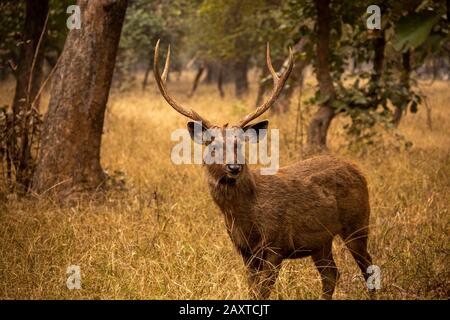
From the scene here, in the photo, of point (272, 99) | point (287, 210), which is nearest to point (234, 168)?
point (287, 210)

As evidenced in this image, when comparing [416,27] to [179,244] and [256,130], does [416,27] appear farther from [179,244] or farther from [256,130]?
[179,244]

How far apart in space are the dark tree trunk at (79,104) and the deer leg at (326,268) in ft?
9.50

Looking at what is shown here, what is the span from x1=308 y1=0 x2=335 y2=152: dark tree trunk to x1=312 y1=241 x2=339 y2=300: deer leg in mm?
3871

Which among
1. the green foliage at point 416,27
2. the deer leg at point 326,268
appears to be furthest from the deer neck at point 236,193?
the green foliage at point 416,27

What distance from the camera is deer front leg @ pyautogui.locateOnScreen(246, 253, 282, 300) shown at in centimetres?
368

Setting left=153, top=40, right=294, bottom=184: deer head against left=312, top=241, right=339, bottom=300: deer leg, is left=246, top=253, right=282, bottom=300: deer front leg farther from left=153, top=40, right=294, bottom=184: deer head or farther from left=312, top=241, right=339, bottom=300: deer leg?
left=153, top=40, right=294, bottom=184: deer head

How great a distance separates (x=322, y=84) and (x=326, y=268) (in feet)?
15.5

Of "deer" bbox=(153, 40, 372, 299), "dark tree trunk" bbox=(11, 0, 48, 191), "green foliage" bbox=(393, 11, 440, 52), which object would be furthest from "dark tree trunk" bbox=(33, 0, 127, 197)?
"green foliage" bbox=(393, 11, 440, 52)

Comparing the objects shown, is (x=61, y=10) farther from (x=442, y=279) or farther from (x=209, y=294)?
(x=442, y=279)

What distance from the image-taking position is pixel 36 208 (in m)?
5.45

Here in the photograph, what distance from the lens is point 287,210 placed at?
13.4ft

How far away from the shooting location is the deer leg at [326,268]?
13.3 ft
